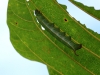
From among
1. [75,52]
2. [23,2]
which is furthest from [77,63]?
[23,2]

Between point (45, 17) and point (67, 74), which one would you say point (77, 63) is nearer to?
point (67, 74)

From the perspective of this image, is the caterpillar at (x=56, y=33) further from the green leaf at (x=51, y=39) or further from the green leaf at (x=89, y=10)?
the green leaf at (x=89, y=10)

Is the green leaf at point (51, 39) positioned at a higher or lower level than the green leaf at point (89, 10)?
lower

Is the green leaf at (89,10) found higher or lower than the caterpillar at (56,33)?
higher

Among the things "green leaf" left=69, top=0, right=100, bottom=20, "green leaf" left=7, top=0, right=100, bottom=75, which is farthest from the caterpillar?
"green leaf" left=69, top=0, right=100, bottom=20

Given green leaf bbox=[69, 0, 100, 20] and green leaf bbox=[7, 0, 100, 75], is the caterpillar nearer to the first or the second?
green leaf bbox=[7, 0, 100, 75]

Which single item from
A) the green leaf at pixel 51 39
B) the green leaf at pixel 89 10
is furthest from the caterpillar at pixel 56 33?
the green leaf at pixel 89 10

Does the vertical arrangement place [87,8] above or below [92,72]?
above
